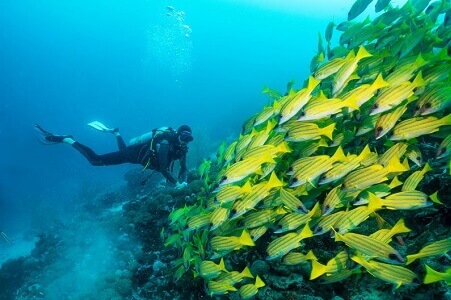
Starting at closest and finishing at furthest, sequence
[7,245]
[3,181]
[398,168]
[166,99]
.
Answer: [398,168] < [7,245] < [3,181] < [166,99]

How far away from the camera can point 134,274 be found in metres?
5.91

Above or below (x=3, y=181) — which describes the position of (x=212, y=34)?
Answer: above

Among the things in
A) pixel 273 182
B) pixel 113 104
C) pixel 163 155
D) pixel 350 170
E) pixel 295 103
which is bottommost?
pixel 350 170

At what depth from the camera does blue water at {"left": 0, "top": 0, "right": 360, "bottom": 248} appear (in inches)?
2184

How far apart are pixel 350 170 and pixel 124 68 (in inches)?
6126

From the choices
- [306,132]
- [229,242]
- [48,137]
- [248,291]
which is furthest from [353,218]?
[48,137]

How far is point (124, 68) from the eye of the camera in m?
145

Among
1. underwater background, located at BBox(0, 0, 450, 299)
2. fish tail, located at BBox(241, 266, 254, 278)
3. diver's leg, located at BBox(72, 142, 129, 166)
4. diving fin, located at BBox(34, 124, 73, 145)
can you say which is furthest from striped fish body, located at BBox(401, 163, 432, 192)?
diving fin, located at BBox(34, 124, 73, 145)

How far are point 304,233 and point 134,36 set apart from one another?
625 feet

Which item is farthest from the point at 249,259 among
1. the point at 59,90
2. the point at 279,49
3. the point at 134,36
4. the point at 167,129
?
the point at 134,36

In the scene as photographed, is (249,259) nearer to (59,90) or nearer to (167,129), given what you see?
(167,129)

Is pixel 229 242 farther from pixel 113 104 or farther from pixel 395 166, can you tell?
pixel 113 104

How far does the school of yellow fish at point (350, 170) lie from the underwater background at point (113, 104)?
95 centimetres

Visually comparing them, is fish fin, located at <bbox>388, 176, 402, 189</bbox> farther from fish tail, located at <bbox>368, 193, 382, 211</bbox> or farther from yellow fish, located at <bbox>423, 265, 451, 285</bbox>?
yellow fish, located at <bbox>423, 265, 451, 285</bbox>
